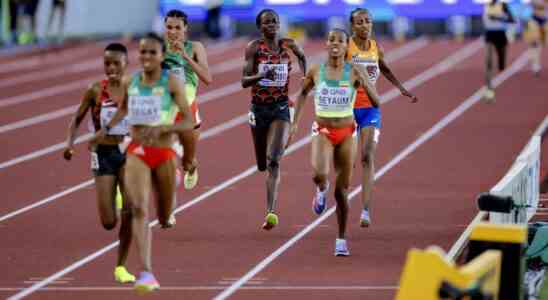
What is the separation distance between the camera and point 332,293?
42.6ft

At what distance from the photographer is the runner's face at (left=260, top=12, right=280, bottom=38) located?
1559 centimetres

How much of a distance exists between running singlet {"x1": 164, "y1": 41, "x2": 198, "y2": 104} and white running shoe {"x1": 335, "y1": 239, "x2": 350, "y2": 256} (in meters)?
1.90

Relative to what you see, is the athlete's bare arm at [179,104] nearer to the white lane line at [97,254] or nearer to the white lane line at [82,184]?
the white lane line at [97,254]

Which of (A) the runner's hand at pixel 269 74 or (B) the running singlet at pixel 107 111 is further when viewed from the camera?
(A) the runner's hand at pixel 269 74

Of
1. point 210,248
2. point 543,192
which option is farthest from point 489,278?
point 543,192

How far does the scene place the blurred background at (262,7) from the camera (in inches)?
1663

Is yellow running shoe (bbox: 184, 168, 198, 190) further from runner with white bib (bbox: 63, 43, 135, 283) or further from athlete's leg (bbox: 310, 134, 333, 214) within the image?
runner with white bib (bbox: 63, 43, 135, 283)

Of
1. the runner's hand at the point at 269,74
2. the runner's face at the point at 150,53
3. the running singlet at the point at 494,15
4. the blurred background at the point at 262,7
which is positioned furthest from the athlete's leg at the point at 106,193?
the blurred background at the point at 262,7

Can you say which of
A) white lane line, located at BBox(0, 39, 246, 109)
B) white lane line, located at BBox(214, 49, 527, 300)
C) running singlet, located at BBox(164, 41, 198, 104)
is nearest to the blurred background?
white lane line, located at BBox(214, 49, 527, 300)

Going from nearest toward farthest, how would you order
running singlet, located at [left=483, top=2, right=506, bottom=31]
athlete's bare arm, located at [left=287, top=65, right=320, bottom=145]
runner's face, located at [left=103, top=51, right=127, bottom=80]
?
runner's face, located at [left=103, top=51, right=127, bottom=80] → athlete's bare arm, located at [left=287, top=65, right=320, bottom=145] → running singlet, located at [left=483, top=2, right=506, bottom=31]

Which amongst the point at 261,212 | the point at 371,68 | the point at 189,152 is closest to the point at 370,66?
the point at 371,68

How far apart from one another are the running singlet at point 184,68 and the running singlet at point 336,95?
1.23 meters

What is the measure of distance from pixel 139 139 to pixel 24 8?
28.2 m

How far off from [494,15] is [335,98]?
44.9 ft
